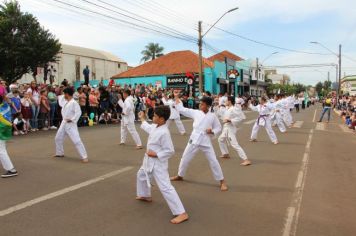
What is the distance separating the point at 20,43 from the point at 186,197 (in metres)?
34.2

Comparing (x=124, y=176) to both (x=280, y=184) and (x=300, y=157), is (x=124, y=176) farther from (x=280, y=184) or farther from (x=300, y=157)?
(x=300, y=157)

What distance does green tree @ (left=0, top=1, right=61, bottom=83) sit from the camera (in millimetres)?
35625

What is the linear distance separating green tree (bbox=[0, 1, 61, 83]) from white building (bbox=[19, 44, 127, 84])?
14.2 m

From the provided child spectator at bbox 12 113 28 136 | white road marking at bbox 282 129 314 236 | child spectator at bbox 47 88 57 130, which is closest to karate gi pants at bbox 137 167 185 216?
white road marking at bbox 282 129 314 236

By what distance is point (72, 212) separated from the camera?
538cm

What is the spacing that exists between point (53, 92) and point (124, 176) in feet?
32.3

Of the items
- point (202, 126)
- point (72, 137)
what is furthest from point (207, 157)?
point (72, 137)

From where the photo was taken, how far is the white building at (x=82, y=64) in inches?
2254

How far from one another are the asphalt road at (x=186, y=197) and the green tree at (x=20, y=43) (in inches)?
1114

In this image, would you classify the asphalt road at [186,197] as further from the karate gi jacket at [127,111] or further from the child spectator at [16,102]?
the child spectator at [16,102]

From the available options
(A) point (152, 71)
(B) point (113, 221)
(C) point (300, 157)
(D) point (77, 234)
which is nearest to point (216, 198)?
(B) point (113, 221)

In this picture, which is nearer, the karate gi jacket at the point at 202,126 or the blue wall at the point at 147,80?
the karate gi jacket at the point at 202,126

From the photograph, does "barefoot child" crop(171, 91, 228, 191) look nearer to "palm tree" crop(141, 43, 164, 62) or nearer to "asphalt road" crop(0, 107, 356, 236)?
"asphalt road" crop(0, 107, 356, 236)

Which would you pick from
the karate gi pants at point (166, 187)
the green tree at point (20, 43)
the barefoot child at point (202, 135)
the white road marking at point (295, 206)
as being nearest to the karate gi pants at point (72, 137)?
the barefoot child at point (202, 135)
